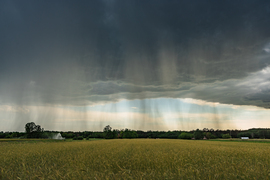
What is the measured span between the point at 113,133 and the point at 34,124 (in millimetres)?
69957

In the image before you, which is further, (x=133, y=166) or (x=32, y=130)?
(x=32, y=130)

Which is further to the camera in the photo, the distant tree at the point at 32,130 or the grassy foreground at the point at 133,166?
the distant tree at the point at 32,130

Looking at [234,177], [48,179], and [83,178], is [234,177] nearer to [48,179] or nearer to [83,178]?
[83,178]

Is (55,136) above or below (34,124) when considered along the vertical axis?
below

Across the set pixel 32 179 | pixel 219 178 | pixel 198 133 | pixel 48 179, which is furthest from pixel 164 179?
pixel 198 133

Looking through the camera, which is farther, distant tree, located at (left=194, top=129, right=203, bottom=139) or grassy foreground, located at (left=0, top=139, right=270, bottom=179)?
distant tree, located at (left=194, top=129, right=203, bottom=139)

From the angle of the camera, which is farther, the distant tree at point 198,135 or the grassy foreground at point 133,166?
the distant tree at point 198,135

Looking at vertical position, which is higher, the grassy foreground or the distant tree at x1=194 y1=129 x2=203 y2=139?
the grassy foreground

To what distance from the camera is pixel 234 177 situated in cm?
486

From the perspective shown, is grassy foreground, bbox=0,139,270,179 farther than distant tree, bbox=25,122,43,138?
No

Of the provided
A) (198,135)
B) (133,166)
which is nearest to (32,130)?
(198,135)

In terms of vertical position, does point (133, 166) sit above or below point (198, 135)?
above

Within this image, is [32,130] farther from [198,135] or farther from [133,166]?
[133,166]

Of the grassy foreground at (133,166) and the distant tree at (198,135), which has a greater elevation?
the grassy foreground at (133,166)
